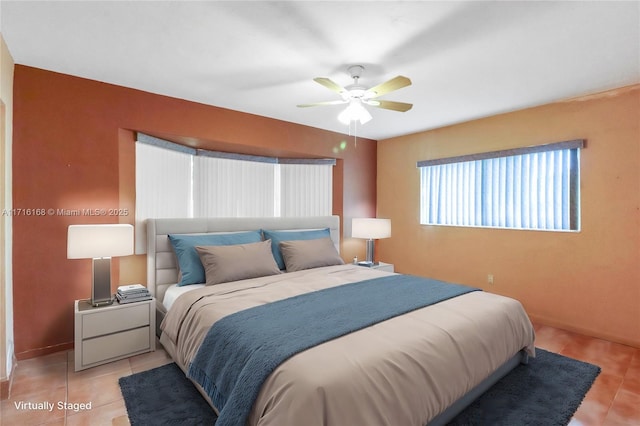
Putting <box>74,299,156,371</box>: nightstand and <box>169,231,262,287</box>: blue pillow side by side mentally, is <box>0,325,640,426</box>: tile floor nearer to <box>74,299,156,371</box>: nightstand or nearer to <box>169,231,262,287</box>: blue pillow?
<box>74,299,156,371</box>: nightstand

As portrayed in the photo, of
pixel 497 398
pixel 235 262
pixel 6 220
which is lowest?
pixel 497 398

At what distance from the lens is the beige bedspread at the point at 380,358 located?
53.6 inches

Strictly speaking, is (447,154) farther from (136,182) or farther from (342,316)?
(136,182)

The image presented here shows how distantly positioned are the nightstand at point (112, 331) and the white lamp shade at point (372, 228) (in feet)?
8.64

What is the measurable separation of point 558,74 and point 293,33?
2344 millimetres

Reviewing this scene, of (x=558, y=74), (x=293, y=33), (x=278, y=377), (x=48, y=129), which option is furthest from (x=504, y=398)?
(x=48, y=129)

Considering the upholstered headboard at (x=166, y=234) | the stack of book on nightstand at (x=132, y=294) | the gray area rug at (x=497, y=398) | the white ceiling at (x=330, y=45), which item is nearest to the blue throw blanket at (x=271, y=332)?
the gray area rug at (x=497, y=398)

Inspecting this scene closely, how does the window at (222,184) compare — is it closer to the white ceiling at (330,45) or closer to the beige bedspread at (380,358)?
the white ceiling at (330,45)

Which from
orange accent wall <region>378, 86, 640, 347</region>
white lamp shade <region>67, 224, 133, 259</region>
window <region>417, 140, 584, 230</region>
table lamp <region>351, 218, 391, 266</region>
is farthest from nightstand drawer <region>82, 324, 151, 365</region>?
window <region>417, 140, 584, 230</region>

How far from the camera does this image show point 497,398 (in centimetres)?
217

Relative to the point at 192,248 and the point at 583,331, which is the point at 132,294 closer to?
the point at 192,248

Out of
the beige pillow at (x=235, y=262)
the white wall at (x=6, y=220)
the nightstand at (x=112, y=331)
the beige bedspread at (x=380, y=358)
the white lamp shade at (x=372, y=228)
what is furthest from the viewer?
the white lamp shade at (x=372, y=228)

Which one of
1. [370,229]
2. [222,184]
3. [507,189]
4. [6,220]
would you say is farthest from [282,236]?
[507,189]

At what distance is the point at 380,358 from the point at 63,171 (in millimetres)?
3027
